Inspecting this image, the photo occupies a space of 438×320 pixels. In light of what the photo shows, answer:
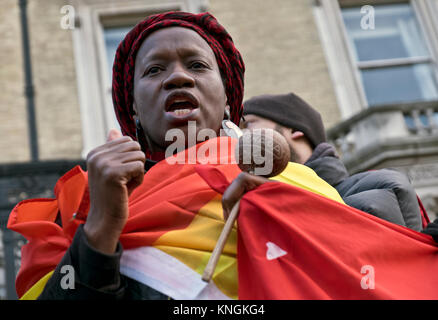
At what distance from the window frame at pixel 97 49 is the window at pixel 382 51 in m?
1.99

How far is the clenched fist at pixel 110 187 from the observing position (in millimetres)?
1570

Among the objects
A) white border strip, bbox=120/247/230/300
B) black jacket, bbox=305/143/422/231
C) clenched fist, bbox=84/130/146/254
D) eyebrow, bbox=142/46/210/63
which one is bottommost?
white border strip, bbox=120/247/230/300

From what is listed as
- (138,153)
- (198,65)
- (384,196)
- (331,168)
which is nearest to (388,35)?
(331,168)

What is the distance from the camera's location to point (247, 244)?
1560 mm

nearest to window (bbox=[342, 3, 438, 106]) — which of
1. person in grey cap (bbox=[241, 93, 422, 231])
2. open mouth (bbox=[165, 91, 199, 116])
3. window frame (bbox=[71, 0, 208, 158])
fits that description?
window frame (bbox=[71, 0, 208, 158])

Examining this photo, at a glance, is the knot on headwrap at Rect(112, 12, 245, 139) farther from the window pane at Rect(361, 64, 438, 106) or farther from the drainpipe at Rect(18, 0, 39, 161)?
the window pane at Rect(361, 64, 438, 106)

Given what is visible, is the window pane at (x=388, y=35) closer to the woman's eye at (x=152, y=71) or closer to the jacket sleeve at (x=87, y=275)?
the woman's eye at (x=152, y=71)

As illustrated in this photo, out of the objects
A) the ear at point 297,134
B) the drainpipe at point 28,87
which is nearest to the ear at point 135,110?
the ear at point 297,134

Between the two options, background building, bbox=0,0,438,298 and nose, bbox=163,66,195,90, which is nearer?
nose, bbox=163,66,195,90

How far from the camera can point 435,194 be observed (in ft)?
23.0

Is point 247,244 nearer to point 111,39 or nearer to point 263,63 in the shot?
point 263,63

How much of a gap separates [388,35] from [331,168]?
19.9 ft

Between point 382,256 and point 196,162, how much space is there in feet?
2.05

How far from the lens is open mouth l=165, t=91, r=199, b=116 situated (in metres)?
2.03
